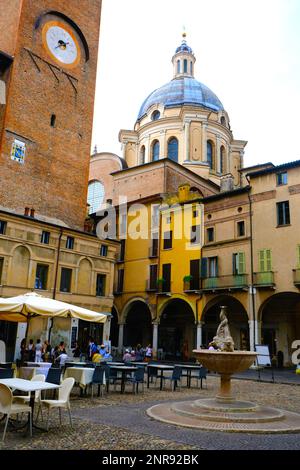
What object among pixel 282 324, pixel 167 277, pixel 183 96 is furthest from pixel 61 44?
pixel 282 324

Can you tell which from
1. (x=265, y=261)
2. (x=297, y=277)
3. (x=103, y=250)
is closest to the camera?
(x=297, y=277)

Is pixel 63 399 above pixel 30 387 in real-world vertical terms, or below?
below

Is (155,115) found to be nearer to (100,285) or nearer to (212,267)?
(212,267)

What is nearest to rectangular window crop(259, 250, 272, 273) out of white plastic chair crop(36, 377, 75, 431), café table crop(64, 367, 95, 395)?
café table crop(64, 367, 95, 395)

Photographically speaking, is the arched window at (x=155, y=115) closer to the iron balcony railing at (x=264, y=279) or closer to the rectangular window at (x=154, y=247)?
the rectangular window at (x=154, y=247)

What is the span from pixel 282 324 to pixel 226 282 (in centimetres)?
432

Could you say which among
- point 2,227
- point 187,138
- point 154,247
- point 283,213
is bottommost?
point 2,227

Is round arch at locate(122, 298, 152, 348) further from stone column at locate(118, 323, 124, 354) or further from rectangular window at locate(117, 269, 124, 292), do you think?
rectangular window at locate(117, 269, 124, 292)

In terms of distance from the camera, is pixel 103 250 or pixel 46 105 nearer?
pixel 46 105

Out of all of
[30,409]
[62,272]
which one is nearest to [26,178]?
[62,272]

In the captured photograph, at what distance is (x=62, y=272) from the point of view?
23.8 meters

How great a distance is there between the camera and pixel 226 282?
83.7ft

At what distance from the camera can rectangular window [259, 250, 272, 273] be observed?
23.9 m

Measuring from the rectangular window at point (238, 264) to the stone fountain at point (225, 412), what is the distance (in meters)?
15.1
